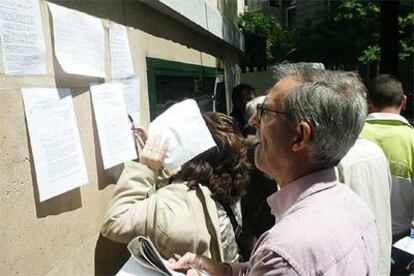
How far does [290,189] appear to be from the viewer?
166cm

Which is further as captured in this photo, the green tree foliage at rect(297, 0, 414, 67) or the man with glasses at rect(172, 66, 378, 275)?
the green tree foliage at rect(297, 0, 414, 67)

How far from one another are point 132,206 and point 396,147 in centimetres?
200

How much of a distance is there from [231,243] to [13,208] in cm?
A: 97

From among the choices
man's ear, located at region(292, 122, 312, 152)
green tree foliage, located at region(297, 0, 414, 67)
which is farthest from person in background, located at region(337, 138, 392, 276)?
green tree foliage, located at region(297, 0, 414, 67)

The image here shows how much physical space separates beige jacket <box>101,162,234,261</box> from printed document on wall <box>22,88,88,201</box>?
22 centimetres

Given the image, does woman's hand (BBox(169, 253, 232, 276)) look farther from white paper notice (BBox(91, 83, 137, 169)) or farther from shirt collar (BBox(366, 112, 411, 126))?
shirt collar (BBox(366, 112, 411, 126))

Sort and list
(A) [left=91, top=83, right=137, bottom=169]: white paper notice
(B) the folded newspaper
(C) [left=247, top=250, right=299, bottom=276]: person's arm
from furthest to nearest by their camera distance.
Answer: (A) [left=91, top=83, right=137, bottom=169]: white paper notice, (B) the folded newspaper, (C) [left=247, top=250, right=299, bottom=276]: person's arm

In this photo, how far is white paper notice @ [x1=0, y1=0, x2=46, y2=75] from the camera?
189 centimetres

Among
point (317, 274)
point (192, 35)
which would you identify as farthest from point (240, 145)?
point (192, 35)

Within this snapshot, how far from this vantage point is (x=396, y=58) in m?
9.90

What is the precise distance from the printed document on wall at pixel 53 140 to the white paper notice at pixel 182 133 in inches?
14.9

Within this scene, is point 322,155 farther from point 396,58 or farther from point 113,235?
point 396,58

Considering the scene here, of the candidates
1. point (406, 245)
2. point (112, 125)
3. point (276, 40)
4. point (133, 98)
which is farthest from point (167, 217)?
point (276, 40)

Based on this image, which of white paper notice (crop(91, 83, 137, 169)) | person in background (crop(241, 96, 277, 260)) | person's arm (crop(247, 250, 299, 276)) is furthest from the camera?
person in background (crop(241, 96, 277, 260))
